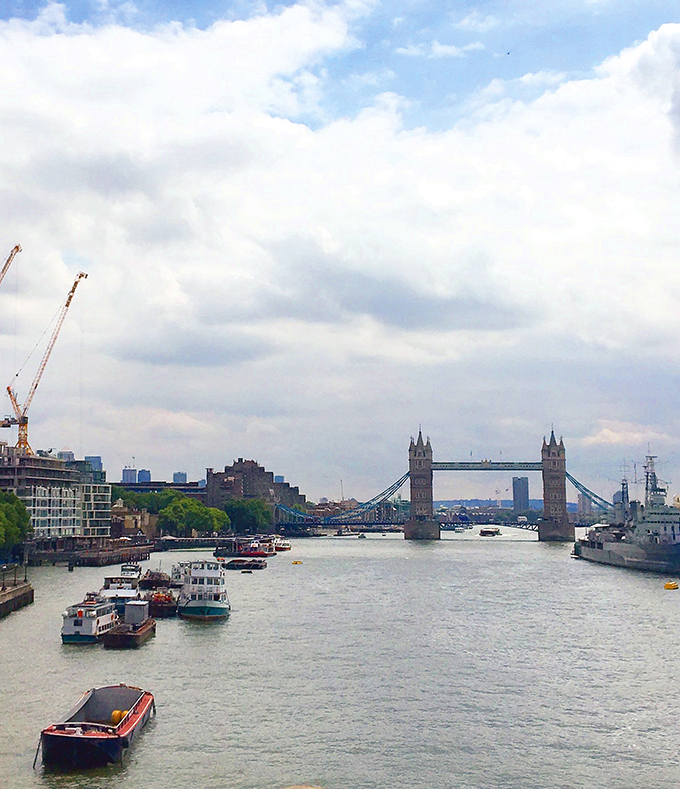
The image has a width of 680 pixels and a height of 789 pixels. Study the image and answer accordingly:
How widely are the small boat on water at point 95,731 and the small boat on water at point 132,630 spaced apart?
19312 mm

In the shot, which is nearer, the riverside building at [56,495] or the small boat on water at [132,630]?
the small boat on water at [132,630]

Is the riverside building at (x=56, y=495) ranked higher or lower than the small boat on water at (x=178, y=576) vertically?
higher

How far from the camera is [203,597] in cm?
7106

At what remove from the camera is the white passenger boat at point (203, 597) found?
230 ft

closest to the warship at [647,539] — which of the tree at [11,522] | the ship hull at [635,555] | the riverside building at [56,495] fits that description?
the ship hull at [635,555]

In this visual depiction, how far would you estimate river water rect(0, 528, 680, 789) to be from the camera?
110 feet

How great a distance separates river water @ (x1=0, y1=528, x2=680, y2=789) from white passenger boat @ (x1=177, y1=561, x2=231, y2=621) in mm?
2044

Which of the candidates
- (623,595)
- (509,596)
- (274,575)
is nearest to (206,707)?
(509,596)

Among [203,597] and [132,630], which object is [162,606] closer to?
[203,597]

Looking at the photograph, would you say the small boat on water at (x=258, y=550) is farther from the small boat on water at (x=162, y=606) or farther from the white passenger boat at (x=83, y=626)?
the white passenger boat at (x=83, y=626)

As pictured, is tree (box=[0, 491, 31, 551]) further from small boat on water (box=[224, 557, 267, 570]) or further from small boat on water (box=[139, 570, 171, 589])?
small boat on water (box=[224, 557, 267, 570])

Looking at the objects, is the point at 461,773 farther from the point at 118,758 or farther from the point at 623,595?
the point at 623,595

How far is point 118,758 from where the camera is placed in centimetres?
3347

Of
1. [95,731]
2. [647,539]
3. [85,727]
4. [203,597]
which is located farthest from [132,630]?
[647,539]
